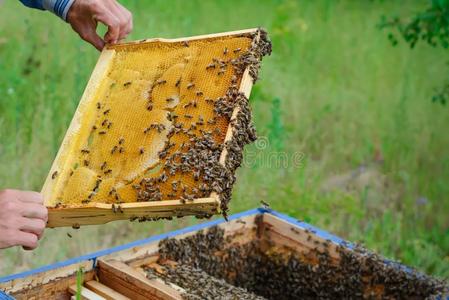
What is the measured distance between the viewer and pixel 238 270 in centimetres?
439

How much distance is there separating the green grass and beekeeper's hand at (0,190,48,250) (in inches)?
92.7

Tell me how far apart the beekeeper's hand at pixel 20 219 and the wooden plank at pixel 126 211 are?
0.15 m

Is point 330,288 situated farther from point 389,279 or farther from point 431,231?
point 431,231

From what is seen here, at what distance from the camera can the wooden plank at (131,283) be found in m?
3.35

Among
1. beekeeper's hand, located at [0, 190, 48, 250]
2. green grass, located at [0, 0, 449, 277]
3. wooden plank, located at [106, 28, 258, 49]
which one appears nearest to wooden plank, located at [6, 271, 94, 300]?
beekeeper's hand, located at [0, 190, 48, 250]

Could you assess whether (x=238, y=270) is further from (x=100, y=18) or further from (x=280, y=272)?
(x=100, y=18)

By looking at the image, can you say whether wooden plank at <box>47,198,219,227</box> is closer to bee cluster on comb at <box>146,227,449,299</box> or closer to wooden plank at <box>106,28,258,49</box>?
bee cluster on comb at <box>146,227,449,299</box>

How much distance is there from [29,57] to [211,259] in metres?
3.74

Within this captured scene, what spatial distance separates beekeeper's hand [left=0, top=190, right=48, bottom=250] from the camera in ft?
9.09

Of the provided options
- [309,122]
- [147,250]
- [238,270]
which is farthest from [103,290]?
[309,122]

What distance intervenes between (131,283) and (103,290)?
A: 157mm

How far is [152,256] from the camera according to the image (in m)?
3.88

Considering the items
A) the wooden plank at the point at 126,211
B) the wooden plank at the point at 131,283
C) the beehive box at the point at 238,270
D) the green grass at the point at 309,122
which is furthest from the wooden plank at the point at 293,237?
the wooden plank at the point at 126,211

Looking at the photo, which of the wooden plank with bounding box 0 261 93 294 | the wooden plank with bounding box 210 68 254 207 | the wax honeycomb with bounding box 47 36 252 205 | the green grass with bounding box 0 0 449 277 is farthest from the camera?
the green grass with bounding box 0 0 449 277
